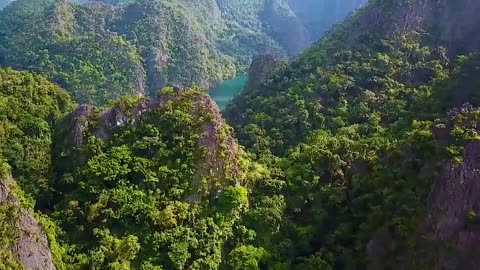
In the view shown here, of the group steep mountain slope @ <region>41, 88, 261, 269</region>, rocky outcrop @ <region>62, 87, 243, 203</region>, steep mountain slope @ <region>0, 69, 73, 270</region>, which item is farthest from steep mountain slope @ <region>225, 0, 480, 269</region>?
steep mountain slope @ <region>0, 69, 73, 270</region>

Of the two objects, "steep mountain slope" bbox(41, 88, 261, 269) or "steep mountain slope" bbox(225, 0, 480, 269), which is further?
"steep mountain slope" bbox(41, 88, 261, 269)

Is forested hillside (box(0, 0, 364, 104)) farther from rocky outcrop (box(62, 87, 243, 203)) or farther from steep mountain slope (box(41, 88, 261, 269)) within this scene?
steep mountain slope (box(41, 88, 261, 269))

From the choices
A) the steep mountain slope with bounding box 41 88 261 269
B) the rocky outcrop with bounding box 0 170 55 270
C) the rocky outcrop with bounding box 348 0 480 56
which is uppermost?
the rocky outcrop with bounding box 348 0 480 56

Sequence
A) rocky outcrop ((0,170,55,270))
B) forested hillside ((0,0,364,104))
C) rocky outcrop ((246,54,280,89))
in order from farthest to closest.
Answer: forested hillside ((0,0,364,104)), rocky outcrop ((246,54,280,89)), rocky outcrop ((0,170,55,270))

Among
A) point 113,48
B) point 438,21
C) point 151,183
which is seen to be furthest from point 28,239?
point 113,48

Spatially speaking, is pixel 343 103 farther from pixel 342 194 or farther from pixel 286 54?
pixel 286 54

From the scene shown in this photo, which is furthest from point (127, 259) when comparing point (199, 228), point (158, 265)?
point (199, 228)

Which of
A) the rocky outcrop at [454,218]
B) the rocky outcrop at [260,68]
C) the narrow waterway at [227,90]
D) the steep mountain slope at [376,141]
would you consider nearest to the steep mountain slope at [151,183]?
the steep mountain slope at [376,141]
